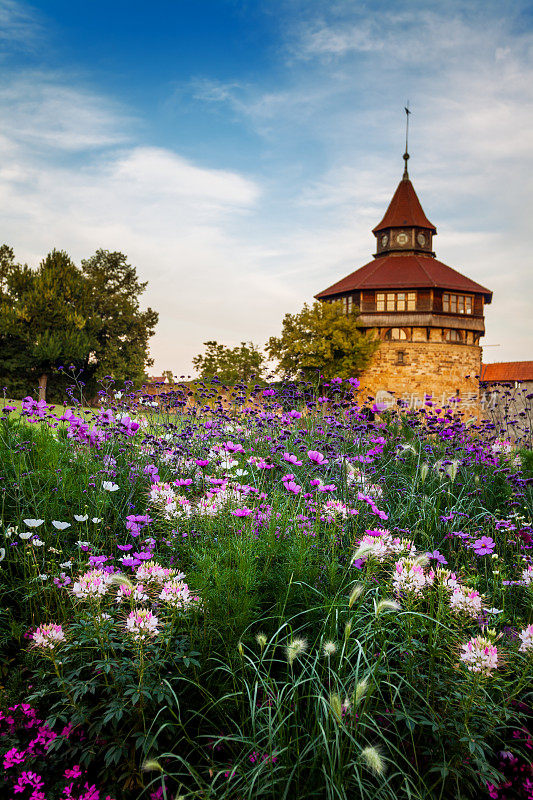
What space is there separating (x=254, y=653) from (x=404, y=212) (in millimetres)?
45509

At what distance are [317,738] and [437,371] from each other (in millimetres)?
38340

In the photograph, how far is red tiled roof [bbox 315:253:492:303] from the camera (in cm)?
3762

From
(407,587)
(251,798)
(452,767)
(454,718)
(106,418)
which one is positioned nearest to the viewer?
(251,798)

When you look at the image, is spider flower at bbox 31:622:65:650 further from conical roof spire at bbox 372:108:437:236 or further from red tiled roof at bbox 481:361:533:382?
red tiled roof at bbox 481:361:533:382

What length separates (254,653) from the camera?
6.54ft

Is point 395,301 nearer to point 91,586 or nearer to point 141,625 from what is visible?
point 91,586

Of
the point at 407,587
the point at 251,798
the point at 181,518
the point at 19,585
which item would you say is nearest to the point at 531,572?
the point at 407,587

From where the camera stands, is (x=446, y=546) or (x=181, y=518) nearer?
(x=181, y=518)

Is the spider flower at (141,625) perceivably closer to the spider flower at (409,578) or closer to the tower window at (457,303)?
the spider flower at (409,578)

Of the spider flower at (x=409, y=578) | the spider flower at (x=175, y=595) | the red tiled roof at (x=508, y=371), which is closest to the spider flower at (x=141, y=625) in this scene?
the spider flower at (x=175, y=595)

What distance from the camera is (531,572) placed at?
2.46 m

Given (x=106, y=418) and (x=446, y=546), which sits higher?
(x=106, y=418)

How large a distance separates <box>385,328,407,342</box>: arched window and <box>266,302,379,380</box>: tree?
52.7 inches

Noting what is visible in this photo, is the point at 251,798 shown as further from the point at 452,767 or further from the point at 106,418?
the point at 106,418
